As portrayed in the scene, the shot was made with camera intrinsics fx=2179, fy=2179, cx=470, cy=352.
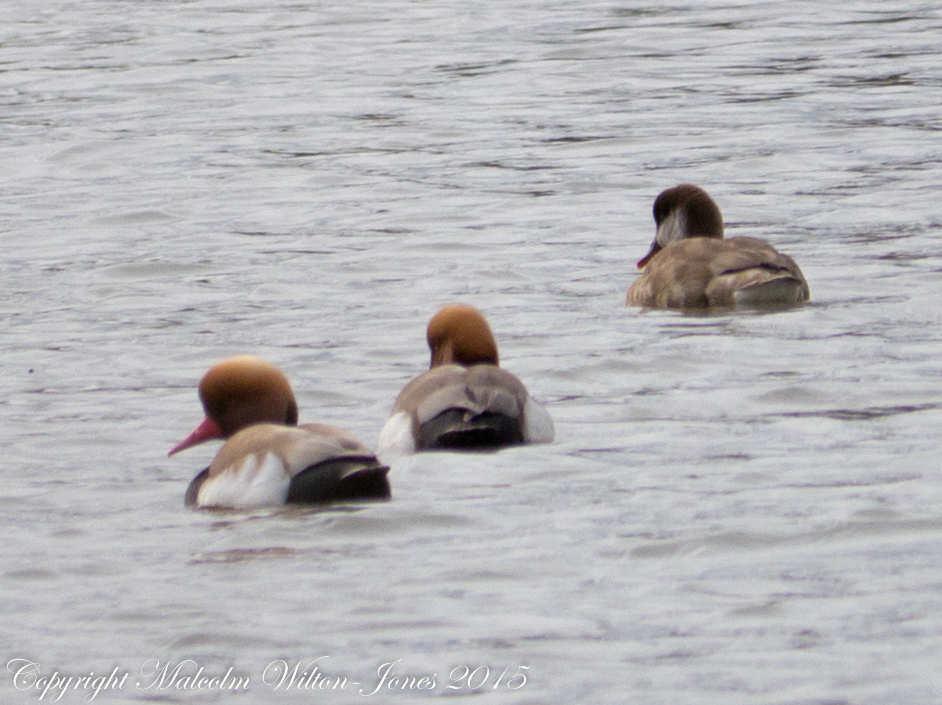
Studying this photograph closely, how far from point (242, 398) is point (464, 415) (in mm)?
899

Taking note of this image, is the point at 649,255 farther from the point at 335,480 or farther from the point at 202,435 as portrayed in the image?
the point at 335,480

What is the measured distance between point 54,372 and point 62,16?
1601 centimetres

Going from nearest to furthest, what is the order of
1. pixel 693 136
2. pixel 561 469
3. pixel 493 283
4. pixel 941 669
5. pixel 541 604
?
pixel 941 669, pixel 541 604, pixel 561 469, pixel 493 283, pixel 693 136

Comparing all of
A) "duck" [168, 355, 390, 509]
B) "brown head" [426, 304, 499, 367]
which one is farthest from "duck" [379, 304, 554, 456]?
"duck" [168, 355, 390, 509]

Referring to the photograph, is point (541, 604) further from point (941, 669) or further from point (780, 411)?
point (780, 411)

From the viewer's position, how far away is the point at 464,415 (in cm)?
880

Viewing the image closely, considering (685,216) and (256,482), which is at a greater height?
(256,482)

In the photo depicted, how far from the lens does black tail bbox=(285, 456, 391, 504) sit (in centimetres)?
789

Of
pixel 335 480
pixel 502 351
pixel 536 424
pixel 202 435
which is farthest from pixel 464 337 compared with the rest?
pixel 335 480

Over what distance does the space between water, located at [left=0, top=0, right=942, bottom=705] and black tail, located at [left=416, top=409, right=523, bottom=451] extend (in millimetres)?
97

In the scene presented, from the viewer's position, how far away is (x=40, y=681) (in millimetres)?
6387

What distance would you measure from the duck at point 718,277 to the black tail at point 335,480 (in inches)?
174

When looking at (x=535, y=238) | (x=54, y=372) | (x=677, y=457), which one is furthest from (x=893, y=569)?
(x=535, y=238)

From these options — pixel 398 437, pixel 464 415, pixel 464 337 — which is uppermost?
pixel 464 337
